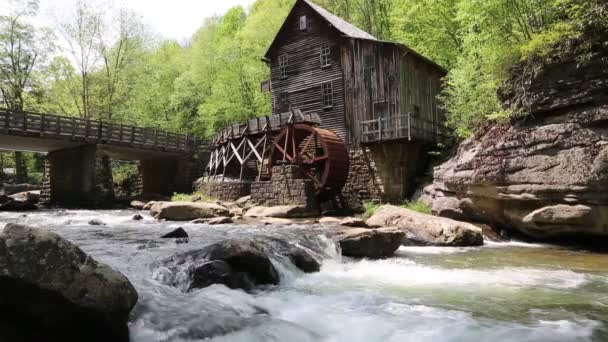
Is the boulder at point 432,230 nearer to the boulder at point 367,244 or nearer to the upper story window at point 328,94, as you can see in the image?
the boulder at point 367,244

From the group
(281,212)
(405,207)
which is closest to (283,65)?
(281,212)

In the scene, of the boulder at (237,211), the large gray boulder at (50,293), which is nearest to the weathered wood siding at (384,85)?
the boulder at (237,211)

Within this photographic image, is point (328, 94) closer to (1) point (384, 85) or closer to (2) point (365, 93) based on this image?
(2) point (365, 93)

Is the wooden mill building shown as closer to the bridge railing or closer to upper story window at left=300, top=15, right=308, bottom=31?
upper story window at left=300, top=15, right=308, bottom=31

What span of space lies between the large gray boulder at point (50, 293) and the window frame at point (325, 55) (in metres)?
15.7

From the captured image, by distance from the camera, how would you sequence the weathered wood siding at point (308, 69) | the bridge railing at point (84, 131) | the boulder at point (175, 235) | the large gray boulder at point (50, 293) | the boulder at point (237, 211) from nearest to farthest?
the large gray boulder at point (50, 293), the boulder at point (175, 235), the boulder at point (237, 211), the weathered wood siding at point (308, 69), the bridge railing at point (84, 131)

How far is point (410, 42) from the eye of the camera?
21281mm

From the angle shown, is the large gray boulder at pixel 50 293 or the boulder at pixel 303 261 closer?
the large gray boulder at pixel 50 293

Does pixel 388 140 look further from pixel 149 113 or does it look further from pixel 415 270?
pixel 149 113

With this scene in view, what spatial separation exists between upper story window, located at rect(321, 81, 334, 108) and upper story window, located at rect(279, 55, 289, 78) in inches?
96.0

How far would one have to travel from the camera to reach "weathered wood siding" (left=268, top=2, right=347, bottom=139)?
17.5m

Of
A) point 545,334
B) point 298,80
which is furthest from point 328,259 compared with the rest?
point 298,80

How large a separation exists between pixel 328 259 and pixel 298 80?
1308cm

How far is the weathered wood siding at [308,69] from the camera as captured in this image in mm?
17516
